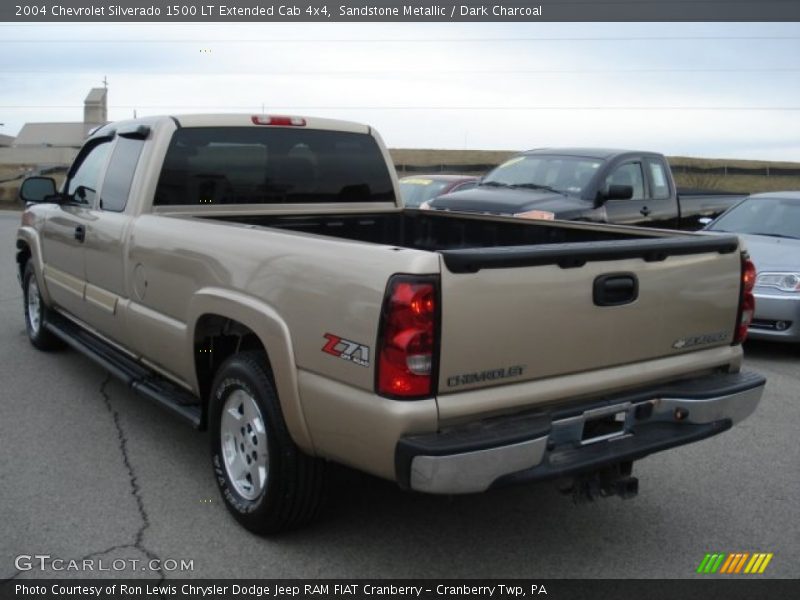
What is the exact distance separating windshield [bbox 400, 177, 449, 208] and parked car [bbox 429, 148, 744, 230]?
84.5 inches

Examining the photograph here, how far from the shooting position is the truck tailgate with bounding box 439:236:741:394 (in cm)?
304

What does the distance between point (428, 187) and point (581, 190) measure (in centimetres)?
398

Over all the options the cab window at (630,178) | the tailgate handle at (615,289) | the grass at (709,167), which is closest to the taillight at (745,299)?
the tailgate handle at (615,289)

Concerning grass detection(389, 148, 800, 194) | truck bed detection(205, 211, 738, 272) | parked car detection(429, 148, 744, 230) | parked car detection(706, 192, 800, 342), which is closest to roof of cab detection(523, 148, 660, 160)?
parked car detection(429, 148, 744, 230)

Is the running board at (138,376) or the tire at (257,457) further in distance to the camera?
the running board at (138,376)

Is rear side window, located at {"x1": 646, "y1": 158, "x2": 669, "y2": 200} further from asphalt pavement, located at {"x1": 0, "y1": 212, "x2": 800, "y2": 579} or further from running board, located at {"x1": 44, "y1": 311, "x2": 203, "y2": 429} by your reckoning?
running board, located at {"x1": 44, "y1": 311, "x2": 203, "y2": 429}

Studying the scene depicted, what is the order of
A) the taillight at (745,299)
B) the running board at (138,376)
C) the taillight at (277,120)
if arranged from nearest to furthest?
1. the taillight at (745,299)
2. the running board at (138,376)
3. the taillight at (277,120)

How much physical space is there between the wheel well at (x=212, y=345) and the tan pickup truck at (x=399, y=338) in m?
0.01

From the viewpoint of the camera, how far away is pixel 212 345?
4254 millimetres

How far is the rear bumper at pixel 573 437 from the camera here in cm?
296

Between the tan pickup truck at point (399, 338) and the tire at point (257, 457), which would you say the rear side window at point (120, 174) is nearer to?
the tan pickup truck at point (399, 338)

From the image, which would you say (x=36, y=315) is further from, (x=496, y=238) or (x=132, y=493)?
(x=496, y=238)

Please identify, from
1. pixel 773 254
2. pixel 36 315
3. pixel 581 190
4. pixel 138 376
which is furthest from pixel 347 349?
pixel 581 190

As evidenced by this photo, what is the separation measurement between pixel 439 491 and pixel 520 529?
1122 millimetres
